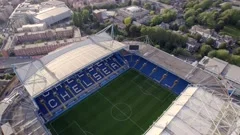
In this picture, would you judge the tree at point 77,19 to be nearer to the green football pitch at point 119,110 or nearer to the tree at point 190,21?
the green football pitch at point 119,110

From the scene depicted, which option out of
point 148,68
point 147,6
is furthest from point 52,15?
point 148,68

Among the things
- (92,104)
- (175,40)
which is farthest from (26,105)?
(175,40)

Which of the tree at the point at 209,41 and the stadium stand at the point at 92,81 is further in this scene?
the tree at the point at 209,41

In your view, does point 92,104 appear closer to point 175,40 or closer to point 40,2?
point 175,40

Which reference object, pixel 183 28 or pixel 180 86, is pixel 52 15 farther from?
pixel 180 86

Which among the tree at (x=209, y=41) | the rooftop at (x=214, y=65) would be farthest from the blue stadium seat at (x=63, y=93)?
the tree at (x=209, y=41)

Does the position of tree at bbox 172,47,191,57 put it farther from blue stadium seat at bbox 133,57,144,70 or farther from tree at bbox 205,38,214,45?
blue stadium seat at bbox 133,57,144,70

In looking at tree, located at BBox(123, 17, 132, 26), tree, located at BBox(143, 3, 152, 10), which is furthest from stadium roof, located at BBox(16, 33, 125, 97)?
tree, located at BBox(143, 3, 152, 10)
